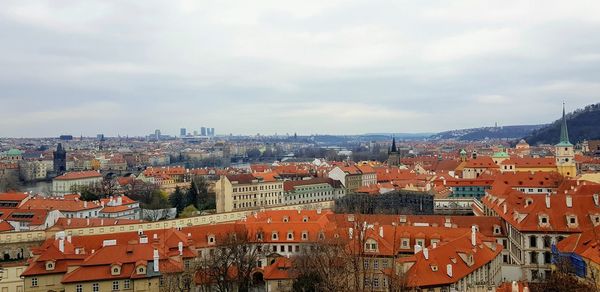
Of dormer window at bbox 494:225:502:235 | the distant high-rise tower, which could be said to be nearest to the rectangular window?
dormer window at bbox 494:225:502:235

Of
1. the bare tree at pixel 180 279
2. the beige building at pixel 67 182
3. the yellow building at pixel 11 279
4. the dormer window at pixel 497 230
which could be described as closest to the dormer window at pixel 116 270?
the bare tree at pixel 180 279

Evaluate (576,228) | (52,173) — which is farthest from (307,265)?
(52,173)

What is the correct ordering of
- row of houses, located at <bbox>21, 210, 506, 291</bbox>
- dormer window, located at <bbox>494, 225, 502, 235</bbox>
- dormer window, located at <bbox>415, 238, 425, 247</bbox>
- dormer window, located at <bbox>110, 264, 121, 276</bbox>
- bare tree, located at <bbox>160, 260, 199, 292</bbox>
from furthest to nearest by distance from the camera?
dormer window, located at <bbox>494, 225, 502, 235</bbox>, dormer window, located at <bbox>415, 238, 425, 247</bbox>, dormer window, located at <bbox>110, 264, 121, 276</bbox>, bare tree, located at <bbox>160, 260, 199, 292</bbox>, row of houses, located at <bbox>21, 210, 506, 291</bbox>

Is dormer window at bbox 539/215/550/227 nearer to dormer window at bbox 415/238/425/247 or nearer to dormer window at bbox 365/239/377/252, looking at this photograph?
dormer window at bbox 415/238/425/247

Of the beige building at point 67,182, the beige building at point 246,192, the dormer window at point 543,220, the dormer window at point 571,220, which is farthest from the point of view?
the beige building at point 67,182

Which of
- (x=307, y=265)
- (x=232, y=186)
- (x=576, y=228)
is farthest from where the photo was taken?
(x=232, y=186)

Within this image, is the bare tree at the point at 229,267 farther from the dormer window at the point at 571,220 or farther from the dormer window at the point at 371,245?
the dormer window at the point at 571,220

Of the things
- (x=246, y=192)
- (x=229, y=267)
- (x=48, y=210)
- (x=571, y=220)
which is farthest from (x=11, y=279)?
(x=246, y=192)

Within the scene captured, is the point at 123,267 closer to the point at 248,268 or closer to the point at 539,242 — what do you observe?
the point at 248,268
